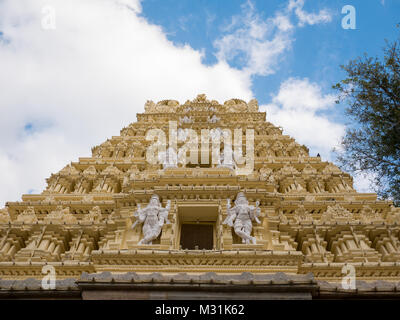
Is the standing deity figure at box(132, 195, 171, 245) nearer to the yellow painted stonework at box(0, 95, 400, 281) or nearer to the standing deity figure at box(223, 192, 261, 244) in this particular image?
the yellow painted stonework at box(0, 95, 400, 281)

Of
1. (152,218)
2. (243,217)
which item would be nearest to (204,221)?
(243,217)

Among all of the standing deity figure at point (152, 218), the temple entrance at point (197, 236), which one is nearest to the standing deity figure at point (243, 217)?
the temple entrance at point (197, 236)

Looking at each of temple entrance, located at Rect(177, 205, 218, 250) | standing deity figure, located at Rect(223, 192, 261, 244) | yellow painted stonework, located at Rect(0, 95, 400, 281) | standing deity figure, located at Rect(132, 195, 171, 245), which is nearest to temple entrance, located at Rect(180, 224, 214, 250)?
temple entrance, located at Rect(177, 205, 218, 250)

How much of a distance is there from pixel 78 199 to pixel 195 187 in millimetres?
7634

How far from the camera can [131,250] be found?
43.3 feet

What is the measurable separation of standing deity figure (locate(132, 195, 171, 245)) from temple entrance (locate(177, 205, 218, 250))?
0.98 m

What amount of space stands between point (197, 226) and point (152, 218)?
2348 millimetres

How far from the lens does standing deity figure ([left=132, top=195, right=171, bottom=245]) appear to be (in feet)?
47.8

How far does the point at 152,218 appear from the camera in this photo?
595 inches

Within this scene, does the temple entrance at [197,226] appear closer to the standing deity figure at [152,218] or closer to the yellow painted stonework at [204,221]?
the yellow painted stonework at [204,221]

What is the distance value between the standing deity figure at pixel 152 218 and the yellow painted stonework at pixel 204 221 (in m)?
0.27

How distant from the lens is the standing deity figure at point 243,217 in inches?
571

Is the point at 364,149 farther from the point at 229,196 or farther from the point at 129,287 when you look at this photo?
the point at 129,287
